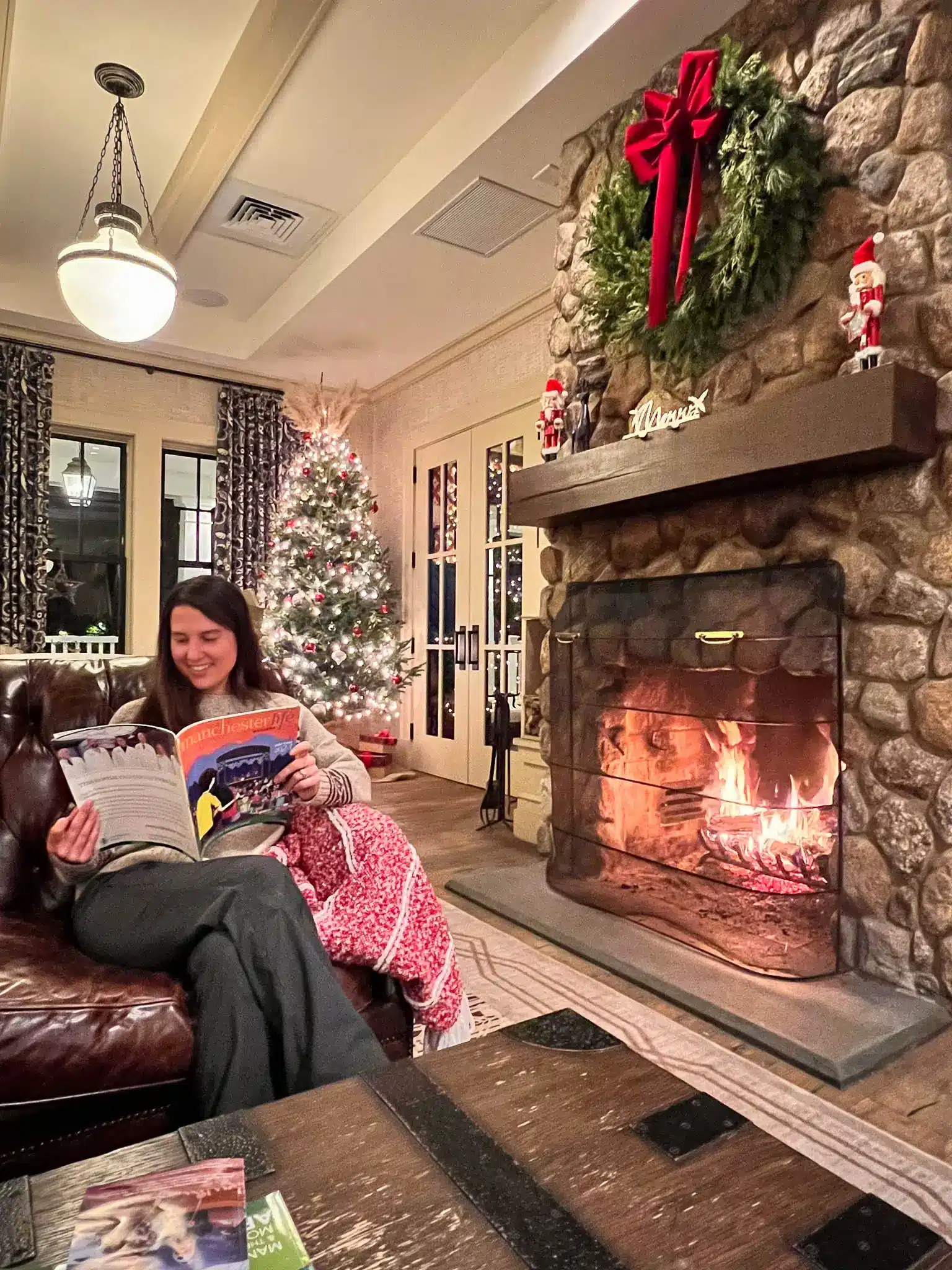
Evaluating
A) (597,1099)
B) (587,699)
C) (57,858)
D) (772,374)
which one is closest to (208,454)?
(587,699)

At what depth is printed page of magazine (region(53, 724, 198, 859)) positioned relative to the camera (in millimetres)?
1237

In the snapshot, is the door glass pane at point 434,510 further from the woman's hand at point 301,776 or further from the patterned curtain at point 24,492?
the woman's hand at point 301,776

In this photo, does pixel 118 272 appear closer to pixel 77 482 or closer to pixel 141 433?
pixel 141 433

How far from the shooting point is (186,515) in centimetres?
545

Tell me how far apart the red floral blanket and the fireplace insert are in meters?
1.05

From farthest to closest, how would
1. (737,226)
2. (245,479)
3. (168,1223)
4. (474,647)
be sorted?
1. (245,479)
2. (474,647)
3. (737,226)
4. (168,1223)

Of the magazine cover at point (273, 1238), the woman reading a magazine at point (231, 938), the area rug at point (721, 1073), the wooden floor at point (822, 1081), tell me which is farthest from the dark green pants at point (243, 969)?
the wooden floor at point (822, 1081)

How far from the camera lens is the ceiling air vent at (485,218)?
128 inches

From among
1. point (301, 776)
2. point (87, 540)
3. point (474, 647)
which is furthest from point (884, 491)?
point (87, 540)

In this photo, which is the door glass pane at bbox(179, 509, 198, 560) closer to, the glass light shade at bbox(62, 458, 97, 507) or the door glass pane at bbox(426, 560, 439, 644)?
the glass light shade at bbox(62, 458, 97, 507)

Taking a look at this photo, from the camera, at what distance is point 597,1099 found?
83cm

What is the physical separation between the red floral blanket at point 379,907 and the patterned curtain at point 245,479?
13.3ft

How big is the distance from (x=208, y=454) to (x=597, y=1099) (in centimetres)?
541

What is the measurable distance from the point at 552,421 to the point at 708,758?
1306 mm
